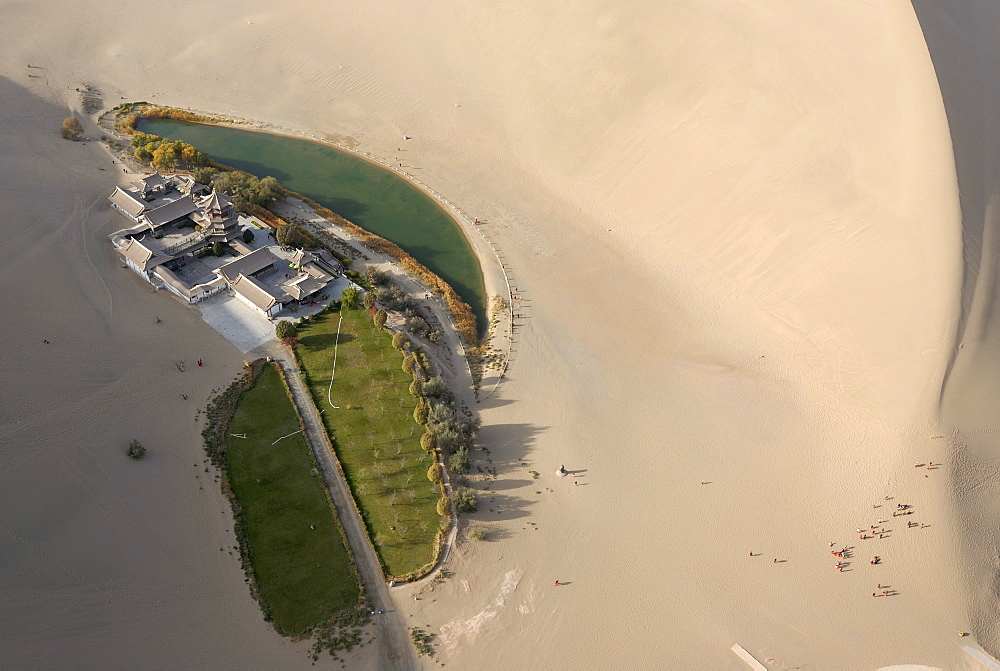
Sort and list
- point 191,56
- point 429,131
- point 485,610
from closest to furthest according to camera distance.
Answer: point 485,610
point 429,131
point 191,56

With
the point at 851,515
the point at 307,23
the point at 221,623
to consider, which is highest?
the point at 307,23

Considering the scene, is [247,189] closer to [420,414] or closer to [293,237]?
[293,237]

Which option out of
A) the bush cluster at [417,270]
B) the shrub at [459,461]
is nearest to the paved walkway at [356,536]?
the shrub at [459,461]

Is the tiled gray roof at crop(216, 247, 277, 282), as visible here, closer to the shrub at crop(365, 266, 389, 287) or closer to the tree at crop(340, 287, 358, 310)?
the tree at crop(340, 287, 358, 310)

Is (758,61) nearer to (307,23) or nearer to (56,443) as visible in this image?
(307,23)

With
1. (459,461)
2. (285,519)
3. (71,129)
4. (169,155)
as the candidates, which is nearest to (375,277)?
(459,461)

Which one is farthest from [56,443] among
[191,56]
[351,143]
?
Result: [191,56]
